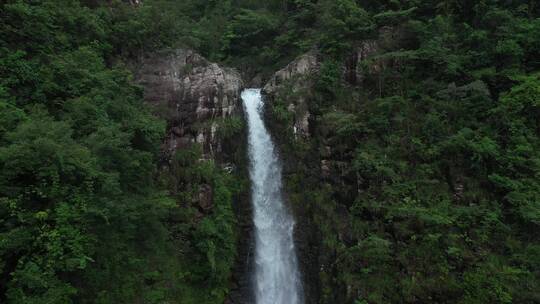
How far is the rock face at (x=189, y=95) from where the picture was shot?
16562mm

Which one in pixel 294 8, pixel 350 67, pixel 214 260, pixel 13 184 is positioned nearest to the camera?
pixel 13 184

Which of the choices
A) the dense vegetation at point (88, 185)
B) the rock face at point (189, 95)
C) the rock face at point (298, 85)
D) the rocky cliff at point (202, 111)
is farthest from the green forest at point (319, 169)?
the rock face at point (189, 95)

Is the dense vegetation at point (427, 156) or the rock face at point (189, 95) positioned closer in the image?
the dense vegetation at point (427, 156)

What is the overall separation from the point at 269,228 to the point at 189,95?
803 centimetres

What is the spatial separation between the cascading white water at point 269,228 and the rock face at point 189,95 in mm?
1752

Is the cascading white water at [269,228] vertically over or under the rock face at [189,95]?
under

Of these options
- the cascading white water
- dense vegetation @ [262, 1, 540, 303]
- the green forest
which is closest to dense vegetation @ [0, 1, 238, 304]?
the green forest

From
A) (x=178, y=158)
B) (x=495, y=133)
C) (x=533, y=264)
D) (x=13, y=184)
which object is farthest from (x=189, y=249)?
(x=495, y=133)

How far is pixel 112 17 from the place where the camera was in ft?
57.6

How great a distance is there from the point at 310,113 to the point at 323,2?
7.67 metres

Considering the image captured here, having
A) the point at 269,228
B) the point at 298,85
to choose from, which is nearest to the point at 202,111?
the point at 298,85

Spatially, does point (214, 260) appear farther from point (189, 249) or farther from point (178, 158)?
point (178, 158)

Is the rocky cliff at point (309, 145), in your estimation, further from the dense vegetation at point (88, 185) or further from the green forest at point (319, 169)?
the dense vegetation at point (88, 185)

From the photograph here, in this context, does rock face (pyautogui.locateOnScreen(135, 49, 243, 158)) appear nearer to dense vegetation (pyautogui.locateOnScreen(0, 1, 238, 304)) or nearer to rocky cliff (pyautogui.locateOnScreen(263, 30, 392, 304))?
dense vegetation (pyautogui.locateOnScreen(0, 1, 238, 304))
